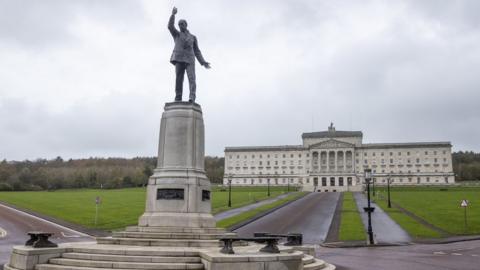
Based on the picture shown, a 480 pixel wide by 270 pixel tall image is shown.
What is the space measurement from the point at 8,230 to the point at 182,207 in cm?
2555

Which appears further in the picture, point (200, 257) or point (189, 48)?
point (189, 48)

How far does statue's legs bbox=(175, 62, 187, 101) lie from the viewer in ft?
65.7

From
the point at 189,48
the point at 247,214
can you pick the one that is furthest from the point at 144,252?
the point at 247,214

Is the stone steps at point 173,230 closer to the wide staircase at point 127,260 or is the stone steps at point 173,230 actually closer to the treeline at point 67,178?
the wide staircase at point 127,260

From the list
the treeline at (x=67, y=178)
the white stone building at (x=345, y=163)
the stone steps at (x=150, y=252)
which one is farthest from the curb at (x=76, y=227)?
the white stone building at (x=345, y=163)

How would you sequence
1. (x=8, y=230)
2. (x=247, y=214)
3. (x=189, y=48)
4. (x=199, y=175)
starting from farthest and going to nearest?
(x=247, y=214), (x=8, y=230), (x=189, y=48), (x=199, y=175)

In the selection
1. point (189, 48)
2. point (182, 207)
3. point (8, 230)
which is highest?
point (189, 48)

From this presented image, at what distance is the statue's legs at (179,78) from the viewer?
20.0 meters

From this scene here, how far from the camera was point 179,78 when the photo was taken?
66.5 ft

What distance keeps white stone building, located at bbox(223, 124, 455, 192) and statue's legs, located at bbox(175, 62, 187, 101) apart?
138m

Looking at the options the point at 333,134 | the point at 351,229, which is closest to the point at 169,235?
the point at 351,229

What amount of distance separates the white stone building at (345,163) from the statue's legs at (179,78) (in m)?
138

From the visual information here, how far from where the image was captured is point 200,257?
13461mm

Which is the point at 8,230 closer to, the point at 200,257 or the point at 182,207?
the point at 182,207
